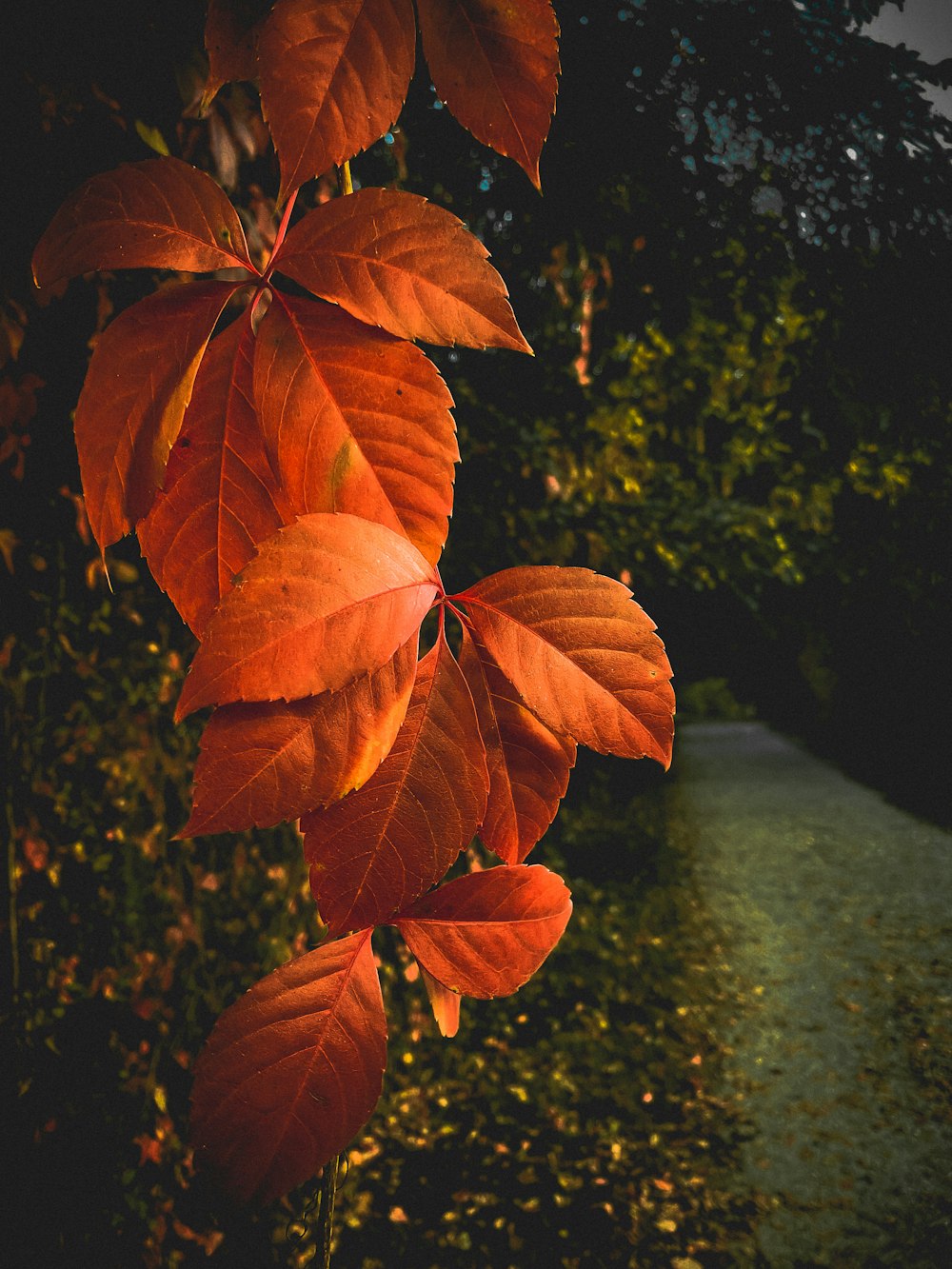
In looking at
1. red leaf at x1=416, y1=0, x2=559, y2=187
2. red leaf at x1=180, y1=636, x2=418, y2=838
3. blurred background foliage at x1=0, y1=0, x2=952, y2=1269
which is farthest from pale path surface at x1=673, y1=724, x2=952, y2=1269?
red leaf at x1=416, y1=0, x2=559, y2=187

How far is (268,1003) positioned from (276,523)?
0.51 feet

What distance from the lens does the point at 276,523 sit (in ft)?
0.88

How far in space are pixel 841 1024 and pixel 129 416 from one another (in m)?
1.97

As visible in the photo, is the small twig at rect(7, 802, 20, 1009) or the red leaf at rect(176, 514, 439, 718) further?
the small twig at rect(7, 802, 20, 1009)

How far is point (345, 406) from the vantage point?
0.80 feet

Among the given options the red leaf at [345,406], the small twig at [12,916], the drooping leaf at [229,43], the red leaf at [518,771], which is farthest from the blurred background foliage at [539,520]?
the red leaf at [518,771]

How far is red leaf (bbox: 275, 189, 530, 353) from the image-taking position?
235 mm

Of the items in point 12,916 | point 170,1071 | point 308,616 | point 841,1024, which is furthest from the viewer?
point 841,1024

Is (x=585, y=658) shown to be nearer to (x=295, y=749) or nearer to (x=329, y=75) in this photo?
(x=295, y=749)

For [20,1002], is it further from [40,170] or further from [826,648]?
[826,648]

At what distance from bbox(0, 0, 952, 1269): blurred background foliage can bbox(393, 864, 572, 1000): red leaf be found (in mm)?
509

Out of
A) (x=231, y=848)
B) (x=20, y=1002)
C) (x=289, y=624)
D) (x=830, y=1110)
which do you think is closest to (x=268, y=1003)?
(x=289, y=624)

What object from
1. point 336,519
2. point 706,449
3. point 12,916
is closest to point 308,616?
point 336,519

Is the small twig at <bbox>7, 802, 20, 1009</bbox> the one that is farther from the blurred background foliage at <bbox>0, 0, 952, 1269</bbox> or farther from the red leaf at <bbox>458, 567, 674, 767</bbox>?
the red leaf at <bbox>458, 567, 674, 767</bbox>
